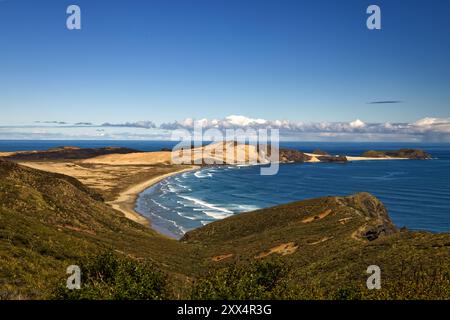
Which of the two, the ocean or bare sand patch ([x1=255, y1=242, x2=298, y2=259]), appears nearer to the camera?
bare sand patch ([x1=255, y1=242, x2=298, y2=259])

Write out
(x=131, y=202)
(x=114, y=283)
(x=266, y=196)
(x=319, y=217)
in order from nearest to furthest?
(x=114, y=283) → (x=319, y=217) → (x=131, y=202) → (x=266, y=196)

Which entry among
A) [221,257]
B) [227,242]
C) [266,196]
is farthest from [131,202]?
[221,257]

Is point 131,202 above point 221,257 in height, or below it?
below

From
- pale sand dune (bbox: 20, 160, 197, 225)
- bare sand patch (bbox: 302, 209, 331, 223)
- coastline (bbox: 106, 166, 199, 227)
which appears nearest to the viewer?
bare sand patch (bbox: 302, 209, 331, 223)

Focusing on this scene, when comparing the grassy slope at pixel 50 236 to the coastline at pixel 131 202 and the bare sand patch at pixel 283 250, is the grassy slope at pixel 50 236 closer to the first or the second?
the bare sand patch at pixel 283 250

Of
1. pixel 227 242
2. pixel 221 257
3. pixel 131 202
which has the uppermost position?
pixel 221 257

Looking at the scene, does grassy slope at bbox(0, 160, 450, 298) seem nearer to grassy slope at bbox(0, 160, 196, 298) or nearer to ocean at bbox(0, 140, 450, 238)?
grassy slope at bbox(0, 160, 196, 298)

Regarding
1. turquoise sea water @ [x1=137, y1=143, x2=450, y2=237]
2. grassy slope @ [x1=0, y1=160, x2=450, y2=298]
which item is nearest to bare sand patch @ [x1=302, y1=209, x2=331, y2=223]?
grassy slope @ [x1=0, y1=160, x2=450, y2=298]

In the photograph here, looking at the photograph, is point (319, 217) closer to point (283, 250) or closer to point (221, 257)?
point (283, 250)

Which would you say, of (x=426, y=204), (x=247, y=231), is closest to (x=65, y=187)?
(x=247, y=231)

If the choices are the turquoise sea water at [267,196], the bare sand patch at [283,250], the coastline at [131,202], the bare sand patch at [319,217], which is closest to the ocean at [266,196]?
the turquoise sea water at [267,196]
